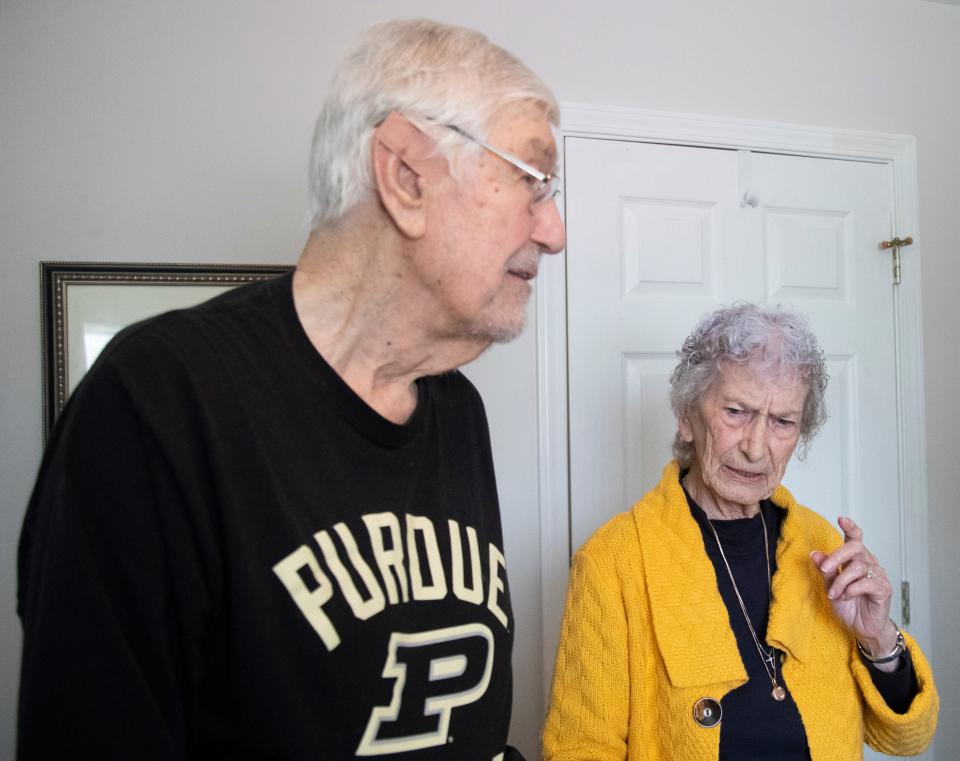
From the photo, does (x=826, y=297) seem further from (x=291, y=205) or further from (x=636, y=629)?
(x=291, y=205)

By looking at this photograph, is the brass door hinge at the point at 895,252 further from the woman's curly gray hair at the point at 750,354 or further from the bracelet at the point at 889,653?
the bracelet at the point at 889,653

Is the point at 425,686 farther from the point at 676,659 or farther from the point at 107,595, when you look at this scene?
the point at 676,659

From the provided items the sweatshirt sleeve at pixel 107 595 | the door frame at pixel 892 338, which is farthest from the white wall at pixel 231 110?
the sweatshirt sleeve at pixel 107 595

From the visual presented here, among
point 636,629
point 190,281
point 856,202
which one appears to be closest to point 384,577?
point 636,629

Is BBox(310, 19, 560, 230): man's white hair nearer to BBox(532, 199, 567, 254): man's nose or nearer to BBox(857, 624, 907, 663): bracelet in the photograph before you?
BBox(532, 199, 567, 254): man's nose

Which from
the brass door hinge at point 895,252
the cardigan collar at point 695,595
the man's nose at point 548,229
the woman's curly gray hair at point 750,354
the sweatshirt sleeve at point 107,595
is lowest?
the cardigan collar at point 695,595

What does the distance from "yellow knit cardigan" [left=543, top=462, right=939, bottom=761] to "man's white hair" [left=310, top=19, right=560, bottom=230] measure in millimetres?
970

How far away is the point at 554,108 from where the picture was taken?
2.78 ft

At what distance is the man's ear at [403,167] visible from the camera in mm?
756

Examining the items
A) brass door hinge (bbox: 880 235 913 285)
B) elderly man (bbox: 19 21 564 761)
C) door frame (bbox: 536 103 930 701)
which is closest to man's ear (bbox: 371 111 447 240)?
elderly man (bbox: 19 21 564 761)

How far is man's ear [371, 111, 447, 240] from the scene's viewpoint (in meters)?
0.76

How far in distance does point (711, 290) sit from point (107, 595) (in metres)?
1.99

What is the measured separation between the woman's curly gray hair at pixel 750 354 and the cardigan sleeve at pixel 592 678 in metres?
0.38

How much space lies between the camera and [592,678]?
54.6 inches
